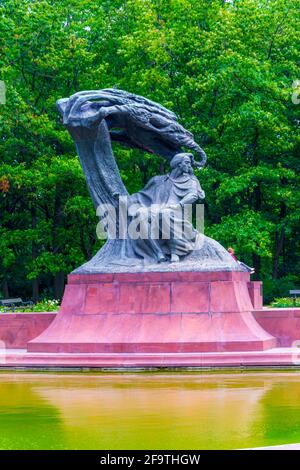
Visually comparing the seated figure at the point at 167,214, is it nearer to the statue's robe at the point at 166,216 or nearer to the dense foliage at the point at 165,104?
the statue's robe at the point at 166,216

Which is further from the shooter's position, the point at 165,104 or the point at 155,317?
the point at 165,104

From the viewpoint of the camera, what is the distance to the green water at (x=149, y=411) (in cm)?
981

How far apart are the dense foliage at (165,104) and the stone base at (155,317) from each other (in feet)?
48.4

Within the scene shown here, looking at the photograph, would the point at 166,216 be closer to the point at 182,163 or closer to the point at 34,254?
the point at 182,163

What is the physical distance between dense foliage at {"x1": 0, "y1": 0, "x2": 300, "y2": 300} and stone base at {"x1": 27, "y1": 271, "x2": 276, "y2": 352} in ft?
48.4

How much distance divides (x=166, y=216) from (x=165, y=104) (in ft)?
55.5

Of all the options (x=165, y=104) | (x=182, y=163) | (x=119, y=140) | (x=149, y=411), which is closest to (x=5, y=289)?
(x=165, y=104)

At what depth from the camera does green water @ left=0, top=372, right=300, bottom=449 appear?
32.2 feet

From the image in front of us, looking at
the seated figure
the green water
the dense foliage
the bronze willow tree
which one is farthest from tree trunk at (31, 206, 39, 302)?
the green water

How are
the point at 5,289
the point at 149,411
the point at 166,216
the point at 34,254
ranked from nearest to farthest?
the point at 149,411
the point at 166,216
the point at 34,254
the point at 5,289

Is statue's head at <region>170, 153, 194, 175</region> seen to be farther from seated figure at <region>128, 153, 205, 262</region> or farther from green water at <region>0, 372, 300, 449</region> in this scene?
green water at <region>0, 372, 300, 449</region>

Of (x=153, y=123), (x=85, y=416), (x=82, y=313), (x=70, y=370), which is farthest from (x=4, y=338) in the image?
(x=85, y=416)

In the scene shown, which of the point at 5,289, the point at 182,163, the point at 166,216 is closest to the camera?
the point at 166,216

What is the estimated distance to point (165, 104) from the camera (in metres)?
36.2
